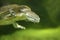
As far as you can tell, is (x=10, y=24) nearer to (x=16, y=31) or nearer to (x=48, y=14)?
(x=16, y=31)

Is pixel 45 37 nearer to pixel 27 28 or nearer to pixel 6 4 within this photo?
pixel 27 28

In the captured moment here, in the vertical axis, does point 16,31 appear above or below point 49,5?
below

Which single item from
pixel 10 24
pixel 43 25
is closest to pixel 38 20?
pixel 43 25

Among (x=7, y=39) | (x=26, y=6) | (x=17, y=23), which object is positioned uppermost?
(x=26, y=6)
